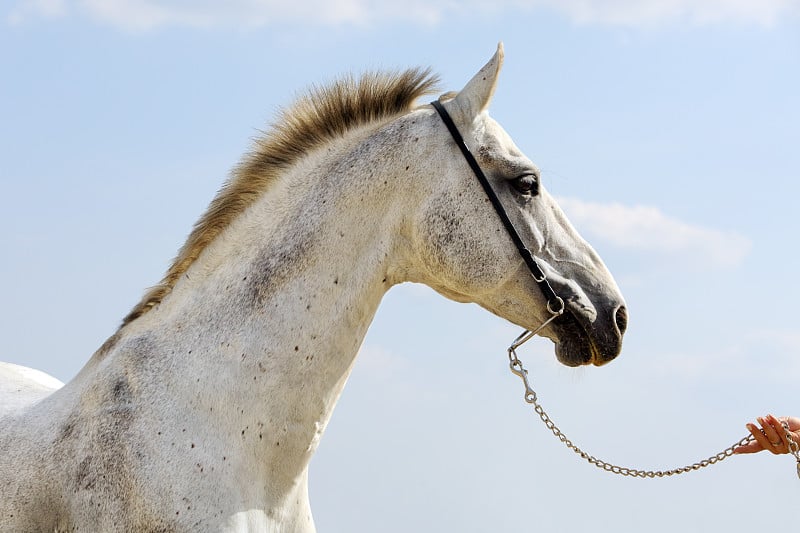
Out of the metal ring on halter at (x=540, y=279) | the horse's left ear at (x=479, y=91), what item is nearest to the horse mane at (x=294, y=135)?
the horse's left ear at (x=479, y=91)

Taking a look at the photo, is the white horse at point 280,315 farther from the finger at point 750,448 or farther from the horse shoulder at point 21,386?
the finger at point 750,448

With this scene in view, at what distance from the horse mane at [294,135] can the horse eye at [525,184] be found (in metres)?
0.66

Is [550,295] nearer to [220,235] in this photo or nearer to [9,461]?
[220,235]

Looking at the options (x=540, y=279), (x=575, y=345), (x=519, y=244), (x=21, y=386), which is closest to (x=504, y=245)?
(x=519, y=244)

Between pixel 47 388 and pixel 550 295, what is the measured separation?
2795 millimetres

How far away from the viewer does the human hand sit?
14.5 ft

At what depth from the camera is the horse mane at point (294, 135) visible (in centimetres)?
420

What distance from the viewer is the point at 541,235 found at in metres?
4.04

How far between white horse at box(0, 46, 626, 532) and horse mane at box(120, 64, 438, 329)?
0.01 m

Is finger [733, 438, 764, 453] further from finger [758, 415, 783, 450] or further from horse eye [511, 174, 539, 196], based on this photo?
horse eye [511, 174, 539, 196]

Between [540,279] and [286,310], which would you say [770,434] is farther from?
[286,310]

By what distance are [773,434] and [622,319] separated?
101cm

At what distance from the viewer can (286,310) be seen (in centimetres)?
383

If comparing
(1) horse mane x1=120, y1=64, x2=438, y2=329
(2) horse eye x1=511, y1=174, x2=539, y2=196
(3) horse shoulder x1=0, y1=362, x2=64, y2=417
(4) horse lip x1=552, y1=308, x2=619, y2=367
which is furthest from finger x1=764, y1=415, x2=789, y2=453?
(3) horse shoulder x1=0, y1=362, x2=64, y2=417
